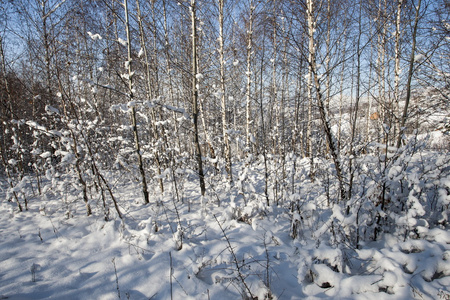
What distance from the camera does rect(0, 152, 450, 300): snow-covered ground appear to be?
1.83 m

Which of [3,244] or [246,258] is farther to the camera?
[3,244]

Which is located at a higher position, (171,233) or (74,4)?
(74,4)

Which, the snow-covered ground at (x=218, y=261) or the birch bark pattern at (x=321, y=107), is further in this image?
the birch bark pattern at (x=321, y=107)

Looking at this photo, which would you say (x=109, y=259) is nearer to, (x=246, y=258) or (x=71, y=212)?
(x=246, y=258)

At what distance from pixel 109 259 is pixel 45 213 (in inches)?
114

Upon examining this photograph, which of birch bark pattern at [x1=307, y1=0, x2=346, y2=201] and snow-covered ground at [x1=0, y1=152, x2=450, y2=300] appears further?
birch bark pattern at [x1=307, y1=0, x2=346, y2=201]

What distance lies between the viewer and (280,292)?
1.95 meters

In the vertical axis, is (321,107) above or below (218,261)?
above

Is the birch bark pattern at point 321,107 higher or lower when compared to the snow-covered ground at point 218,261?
higher

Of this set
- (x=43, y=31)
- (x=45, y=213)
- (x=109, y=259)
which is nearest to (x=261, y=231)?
(x=109, y=259)

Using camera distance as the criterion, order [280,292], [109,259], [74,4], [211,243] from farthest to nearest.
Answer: [74,4] < [211,243] < [109,259] < [280,292]

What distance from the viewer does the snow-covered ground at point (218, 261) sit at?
1.83 metres

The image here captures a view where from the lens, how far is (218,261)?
7.93 ft

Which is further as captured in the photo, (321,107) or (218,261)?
(321,107)
